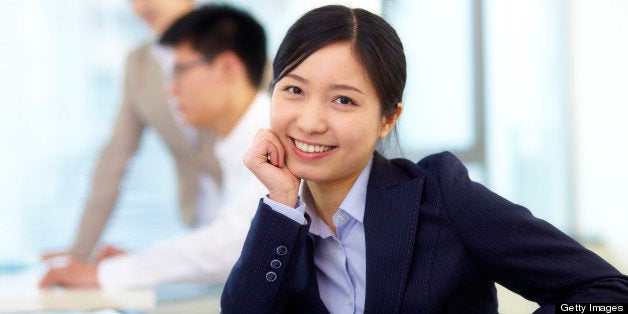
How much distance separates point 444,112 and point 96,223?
1892 millimetres

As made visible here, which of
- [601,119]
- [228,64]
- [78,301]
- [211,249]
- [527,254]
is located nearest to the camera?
[527,254]

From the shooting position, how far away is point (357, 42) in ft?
3.88

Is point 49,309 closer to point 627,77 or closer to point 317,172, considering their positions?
point 317,172

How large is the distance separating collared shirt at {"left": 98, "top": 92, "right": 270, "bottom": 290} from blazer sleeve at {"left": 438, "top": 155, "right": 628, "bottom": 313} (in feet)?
4.01

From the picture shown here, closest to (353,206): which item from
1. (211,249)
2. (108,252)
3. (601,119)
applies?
(211,249)

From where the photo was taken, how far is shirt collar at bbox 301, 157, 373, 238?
1.27 m

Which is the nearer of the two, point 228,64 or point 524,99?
point 228,64

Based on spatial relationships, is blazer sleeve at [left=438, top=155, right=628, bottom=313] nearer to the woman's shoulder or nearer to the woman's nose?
the woman's shoulder

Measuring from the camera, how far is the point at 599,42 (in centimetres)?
368

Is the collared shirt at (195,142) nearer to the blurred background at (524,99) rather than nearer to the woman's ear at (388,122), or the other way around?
the blurred background at (524,99)

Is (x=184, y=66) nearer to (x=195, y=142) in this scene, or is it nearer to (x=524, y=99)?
(x=195, y=142)

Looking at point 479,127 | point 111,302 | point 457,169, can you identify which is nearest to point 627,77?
point 479,127

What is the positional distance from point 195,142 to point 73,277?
2.29ft

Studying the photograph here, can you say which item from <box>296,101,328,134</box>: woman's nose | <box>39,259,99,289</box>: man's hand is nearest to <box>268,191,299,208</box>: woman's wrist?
<box>296,101,328,134</box>: woman's nose
